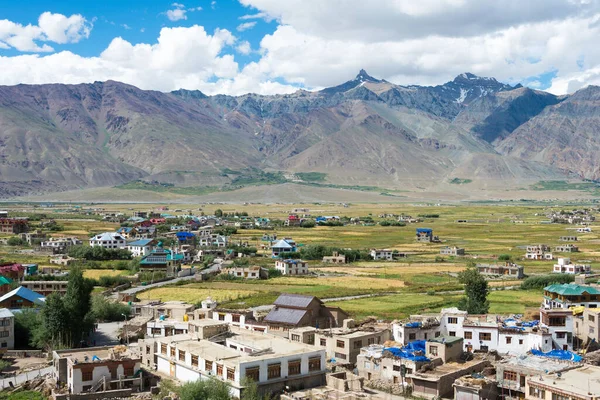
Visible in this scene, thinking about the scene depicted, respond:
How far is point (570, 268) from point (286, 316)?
3981cm

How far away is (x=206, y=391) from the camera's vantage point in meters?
24.9

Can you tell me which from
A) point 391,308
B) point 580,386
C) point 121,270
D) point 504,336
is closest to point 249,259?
point 121,270

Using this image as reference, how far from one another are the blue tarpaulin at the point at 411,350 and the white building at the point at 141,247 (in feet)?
175

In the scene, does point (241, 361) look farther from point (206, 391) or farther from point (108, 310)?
point (108, 310)

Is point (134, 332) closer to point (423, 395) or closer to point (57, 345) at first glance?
point (57, 345)

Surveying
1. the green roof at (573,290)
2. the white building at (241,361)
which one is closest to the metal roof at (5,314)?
the white building at (241,361)

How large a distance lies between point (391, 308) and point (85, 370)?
24806mm

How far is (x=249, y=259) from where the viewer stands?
78.2 meters

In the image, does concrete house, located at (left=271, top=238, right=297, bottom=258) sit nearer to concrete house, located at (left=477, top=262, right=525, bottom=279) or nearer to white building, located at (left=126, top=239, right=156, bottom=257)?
white building, located at (left=126, top=239, right=156, bottom=257)

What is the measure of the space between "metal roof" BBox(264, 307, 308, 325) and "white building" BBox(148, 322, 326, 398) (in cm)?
483

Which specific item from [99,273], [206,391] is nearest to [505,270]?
[99,273]

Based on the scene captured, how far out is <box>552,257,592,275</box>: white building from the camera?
218 ft

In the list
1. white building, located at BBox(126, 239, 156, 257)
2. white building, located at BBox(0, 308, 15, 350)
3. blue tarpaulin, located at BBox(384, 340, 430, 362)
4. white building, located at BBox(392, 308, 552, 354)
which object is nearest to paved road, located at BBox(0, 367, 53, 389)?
white building, located at BBox(0, 308, 15, 350)

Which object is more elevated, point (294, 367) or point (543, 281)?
point (294, 367)
